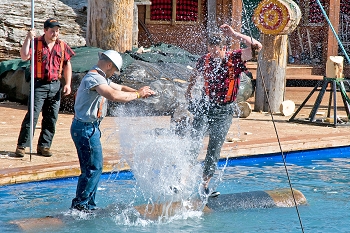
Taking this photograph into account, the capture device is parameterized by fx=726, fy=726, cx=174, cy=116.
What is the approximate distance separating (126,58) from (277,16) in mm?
2423

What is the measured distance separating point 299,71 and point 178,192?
29.4 feet

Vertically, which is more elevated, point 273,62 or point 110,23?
point 110,23

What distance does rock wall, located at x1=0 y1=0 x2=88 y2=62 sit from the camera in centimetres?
1239

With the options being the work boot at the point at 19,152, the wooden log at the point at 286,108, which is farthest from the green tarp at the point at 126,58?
the work boot at the point at 19,152

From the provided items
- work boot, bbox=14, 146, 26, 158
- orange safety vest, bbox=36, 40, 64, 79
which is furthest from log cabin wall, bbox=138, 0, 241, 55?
work boot, bbox=14, 146, 26, 158

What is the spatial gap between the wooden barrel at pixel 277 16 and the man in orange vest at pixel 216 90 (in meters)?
4.70

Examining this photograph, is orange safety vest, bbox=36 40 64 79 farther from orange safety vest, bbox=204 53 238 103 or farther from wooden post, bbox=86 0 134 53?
wooden post, bbox=86 0 134 53

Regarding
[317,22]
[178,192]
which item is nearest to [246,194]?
[178,192]

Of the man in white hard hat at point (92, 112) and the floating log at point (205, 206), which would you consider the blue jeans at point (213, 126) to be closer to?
the floating log at point (205, 206)

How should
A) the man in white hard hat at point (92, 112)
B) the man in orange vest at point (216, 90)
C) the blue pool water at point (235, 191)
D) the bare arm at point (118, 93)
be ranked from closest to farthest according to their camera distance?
the bare arm at point (118, 93), the man in white hard hat at point (92, 112), the blue pool water at point (235, 191), the man in orange vest at point (216, 90)

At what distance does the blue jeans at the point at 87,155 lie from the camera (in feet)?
18.9

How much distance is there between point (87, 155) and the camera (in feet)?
19.0

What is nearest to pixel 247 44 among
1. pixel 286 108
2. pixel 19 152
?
pixel 19 152

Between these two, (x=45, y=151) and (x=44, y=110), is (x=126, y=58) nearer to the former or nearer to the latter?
(x=44, y=110)
